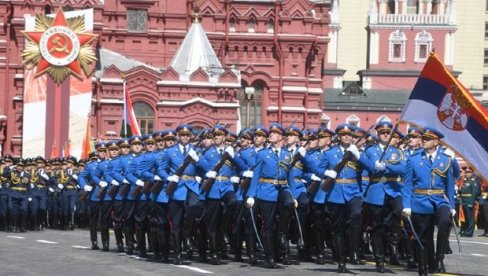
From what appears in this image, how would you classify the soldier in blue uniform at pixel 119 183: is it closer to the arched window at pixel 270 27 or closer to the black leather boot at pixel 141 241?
the black leather boot at pixel 141 241

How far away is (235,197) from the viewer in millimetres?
19531

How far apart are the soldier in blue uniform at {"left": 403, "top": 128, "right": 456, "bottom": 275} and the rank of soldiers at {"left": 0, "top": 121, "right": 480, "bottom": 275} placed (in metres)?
0.01

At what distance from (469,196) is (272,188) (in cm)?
1567

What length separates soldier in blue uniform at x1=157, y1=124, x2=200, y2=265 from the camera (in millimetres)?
19062

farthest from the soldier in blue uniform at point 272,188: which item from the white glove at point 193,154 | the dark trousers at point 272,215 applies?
the white glove at point 193,154

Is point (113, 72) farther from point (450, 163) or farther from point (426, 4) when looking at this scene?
point (426, 4)

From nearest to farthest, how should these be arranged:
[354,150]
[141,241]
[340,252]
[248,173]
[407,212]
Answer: [407,212] → [340,252] → [354,150] → [248,173] → [141,241]

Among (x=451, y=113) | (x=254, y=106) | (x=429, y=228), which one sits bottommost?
(x=429, y=228)

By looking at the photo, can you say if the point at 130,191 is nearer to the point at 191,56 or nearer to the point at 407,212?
the point at 407,212

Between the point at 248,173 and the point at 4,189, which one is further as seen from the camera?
the point at 4,189

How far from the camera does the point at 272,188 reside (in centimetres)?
1853

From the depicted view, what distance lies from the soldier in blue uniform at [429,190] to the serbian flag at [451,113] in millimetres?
761

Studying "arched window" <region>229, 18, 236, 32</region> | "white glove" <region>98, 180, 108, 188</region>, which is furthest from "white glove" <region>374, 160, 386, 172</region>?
"arched window" <region>229, 18, 236, 32</region>

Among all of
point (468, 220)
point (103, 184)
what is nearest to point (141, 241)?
point (103, 184)
